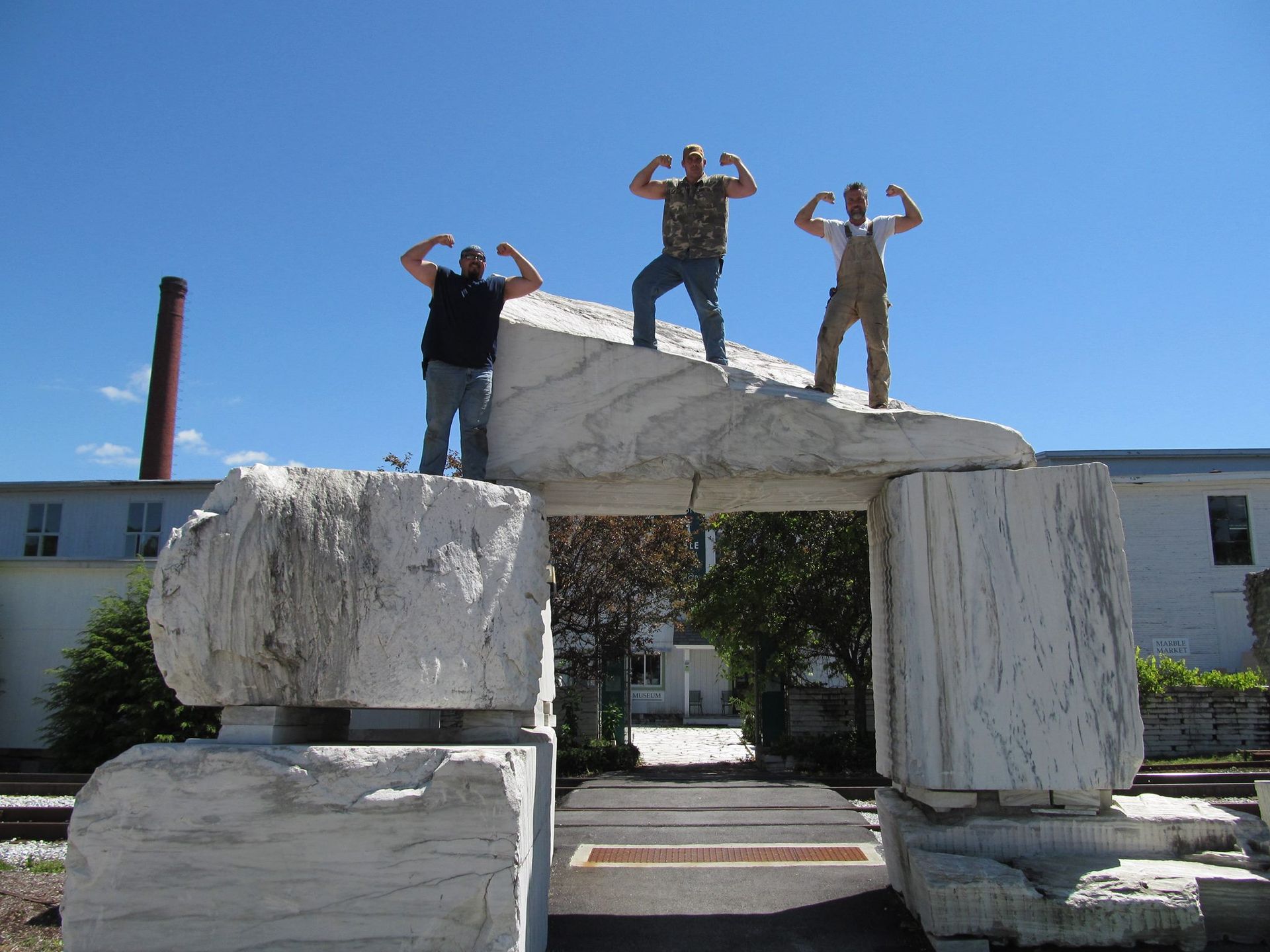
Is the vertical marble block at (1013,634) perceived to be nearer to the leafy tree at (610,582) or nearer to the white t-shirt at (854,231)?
the white t-shirt at (854,231)

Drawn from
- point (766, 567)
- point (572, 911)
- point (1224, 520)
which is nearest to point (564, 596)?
point (766, 567)

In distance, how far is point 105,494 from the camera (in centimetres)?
1997

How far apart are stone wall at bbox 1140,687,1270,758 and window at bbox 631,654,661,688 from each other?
1735 centimetres

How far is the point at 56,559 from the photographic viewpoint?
17797mm

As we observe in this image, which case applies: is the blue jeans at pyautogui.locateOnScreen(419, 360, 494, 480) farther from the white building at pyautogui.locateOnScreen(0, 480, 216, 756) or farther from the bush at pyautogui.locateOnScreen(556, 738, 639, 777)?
the white building at pyautogui.locateOnScreen(0, 480, 216, 756)

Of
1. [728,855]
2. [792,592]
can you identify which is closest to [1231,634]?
[792,592]

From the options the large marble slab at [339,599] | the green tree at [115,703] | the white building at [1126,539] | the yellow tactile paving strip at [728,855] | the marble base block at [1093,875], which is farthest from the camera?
the white building at [1126,539]

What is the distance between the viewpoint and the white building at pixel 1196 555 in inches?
747

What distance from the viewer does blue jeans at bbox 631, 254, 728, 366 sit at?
5.64 m

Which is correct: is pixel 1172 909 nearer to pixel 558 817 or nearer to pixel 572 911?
pixel 572 911

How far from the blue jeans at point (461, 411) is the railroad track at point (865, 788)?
175 inches

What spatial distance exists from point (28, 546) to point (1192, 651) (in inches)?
933

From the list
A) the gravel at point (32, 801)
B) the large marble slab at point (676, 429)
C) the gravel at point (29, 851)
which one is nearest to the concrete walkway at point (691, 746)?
the gravel at point (32, 801)

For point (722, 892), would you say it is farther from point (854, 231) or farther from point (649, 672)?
point (649, 672)
